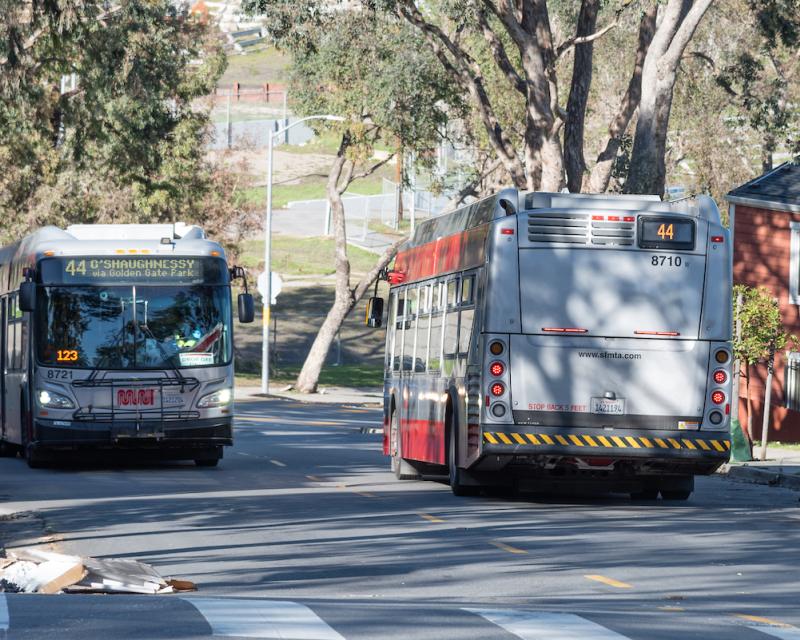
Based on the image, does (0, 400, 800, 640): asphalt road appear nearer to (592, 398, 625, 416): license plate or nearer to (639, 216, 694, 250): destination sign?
(592, 398, 625, 416): license plate

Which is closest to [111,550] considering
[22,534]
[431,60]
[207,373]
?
[22,534]

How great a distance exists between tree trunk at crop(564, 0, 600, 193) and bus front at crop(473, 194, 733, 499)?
15673 millimetres

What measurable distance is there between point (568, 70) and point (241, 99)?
274 ft

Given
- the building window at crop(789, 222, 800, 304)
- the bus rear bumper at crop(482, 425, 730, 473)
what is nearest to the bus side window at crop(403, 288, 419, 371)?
the bus rear bumper at crop(482, 425, 730, 473)

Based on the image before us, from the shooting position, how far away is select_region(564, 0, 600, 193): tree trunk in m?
32.9

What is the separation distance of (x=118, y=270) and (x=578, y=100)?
13.1 metres

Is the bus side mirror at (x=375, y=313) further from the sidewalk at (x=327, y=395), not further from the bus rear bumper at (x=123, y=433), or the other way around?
the sidewalk at (x=327, y=395)

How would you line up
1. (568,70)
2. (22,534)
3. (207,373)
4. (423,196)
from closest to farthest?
(22,534), (207,373), (568,70), (423,196)

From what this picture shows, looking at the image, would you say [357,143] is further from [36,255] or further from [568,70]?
[36,255]

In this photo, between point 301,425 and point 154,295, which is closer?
point 154,295

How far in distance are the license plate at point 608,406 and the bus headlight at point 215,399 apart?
7305 mm

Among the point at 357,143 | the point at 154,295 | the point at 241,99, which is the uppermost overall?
the point at 241,99

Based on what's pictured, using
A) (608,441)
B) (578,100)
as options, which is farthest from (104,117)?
(608,441)

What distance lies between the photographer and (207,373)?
2316 cm
